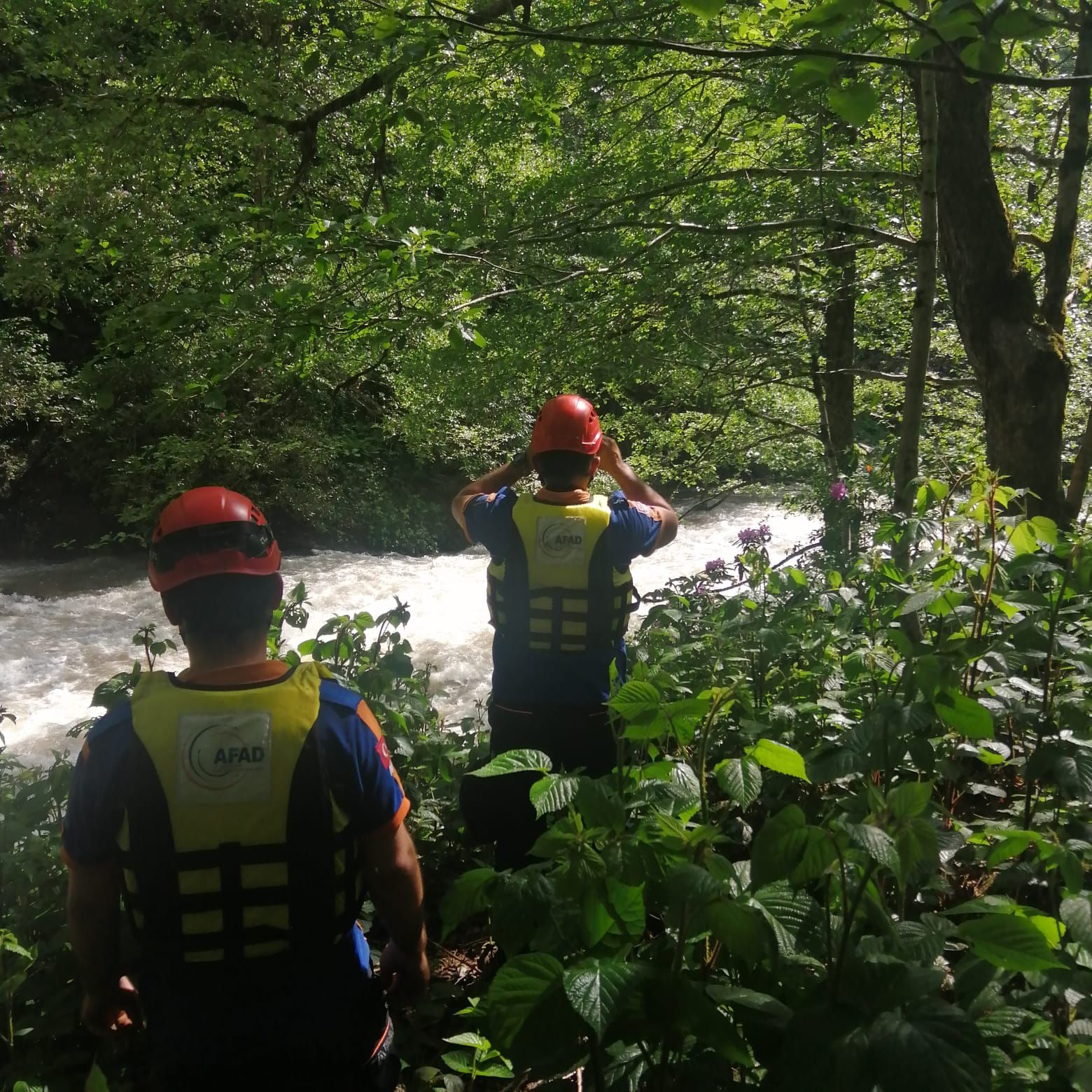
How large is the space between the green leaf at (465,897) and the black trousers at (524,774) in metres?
1.40

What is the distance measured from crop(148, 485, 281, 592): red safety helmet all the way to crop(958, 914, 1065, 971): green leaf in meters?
1.24

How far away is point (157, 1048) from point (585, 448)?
6.27 ft

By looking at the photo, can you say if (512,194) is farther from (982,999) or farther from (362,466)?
(362,466)

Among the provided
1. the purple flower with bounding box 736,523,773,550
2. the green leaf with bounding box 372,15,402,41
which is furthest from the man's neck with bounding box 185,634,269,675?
the purple flower with bounding box 736,523,773,550

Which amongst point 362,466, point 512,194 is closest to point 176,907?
point 512,194

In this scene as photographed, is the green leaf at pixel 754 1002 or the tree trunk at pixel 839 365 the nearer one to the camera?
the green leaf at pixel 754 1002

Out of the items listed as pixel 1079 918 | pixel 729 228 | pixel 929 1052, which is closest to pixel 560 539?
pixel 1079 918

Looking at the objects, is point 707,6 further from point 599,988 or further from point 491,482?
point 491,482

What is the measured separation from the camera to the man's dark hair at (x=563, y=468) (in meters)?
2.74

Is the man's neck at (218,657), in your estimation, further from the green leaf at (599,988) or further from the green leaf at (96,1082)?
the green leaf at (599,988)

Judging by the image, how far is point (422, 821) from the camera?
3230 millimetres

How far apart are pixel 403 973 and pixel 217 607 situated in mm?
869

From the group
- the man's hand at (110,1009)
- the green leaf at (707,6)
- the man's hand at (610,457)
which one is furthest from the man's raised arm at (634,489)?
the man's hand at (110,1009)

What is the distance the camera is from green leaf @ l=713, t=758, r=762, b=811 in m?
1.30
